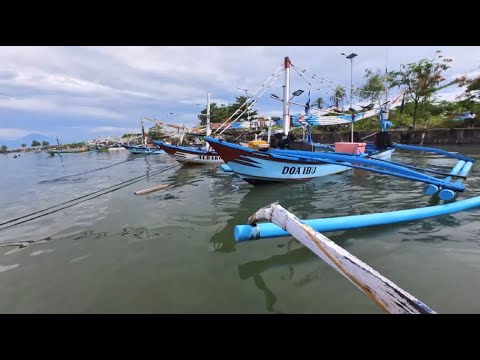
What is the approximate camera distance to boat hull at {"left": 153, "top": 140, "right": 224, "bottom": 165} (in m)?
21.0

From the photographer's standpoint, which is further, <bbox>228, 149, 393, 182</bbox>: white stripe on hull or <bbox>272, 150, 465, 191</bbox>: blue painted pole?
<bbox>228, 149, 393, 182</bbox>: white stripe on hull

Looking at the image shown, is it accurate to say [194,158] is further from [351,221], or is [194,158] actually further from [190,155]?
[351,221]

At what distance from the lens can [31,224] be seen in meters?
7.45

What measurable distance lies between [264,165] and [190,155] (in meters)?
12.1

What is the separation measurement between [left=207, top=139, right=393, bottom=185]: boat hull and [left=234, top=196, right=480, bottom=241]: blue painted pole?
16.2 feet

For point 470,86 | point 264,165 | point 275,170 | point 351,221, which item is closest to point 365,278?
point 351,221

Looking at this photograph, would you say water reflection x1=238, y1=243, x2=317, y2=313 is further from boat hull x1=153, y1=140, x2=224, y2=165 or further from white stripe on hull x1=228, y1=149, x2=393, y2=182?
boat hull x1=153, y1=140, x2=224, y2=165

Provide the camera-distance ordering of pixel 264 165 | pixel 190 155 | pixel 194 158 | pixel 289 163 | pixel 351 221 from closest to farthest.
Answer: pixel 351 221
pixel 264 165
pixel 289 163
pixel 190 155
pixel 194 158

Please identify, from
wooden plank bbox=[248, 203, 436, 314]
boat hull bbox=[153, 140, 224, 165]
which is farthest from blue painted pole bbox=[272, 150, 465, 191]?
boat hull bbox=[153, 140, 224, 165]

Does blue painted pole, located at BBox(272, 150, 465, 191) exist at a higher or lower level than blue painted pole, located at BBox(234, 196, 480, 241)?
higher

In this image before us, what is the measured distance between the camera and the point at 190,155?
21156 mm

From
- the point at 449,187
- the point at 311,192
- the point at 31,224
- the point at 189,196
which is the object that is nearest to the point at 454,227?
the point at 449,187

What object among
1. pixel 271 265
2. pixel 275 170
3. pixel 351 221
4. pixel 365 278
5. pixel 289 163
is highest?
pixel 365 278

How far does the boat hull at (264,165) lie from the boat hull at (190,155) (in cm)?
1116
